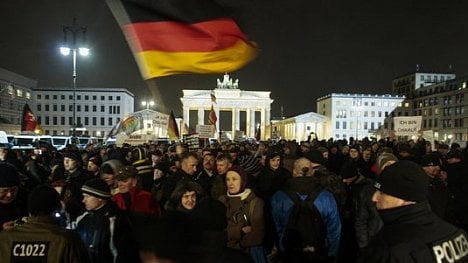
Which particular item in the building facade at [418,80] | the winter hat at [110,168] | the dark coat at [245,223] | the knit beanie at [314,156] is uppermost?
the building facade at [418,80]

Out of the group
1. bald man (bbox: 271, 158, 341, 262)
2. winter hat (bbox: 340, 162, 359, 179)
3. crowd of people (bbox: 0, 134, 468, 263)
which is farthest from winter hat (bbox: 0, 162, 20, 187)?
winter hat (bbox: 340, 162, 359, 179)

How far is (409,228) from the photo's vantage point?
288 cm

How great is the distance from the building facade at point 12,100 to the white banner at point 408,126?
72.6m

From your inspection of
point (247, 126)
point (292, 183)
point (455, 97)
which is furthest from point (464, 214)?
point (247, 126)

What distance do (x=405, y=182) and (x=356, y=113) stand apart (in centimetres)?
12766

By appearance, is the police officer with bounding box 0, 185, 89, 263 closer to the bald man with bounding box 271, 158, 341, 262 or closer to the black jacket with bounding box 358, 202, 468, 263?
the black jacket with bounding box 358, 202, 468, 263

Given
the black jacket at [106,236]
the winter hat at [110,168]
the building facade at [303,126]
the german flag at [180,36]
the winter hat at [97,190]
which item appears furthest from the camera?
the building facade at [303,126]

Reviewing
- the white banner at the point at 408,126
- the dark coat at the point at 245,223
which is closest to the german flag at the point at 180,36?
the dark coat at the point at 245,223

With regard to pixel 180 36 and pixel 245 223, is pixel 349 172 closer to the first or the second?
pixel 245 223

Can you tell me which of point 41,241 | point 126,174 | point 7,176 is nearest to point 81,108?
point 126,174

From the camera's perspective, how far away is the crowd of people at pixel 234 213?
270cm

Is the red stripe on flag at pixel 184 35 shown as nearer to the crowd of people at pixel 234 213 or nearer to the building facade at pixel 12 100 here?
the crowd of people at pixel 234 213

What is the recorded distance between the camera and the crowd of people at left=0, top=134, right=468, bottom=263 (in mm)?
2701

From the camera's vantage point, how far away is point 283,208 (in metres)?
5.55
